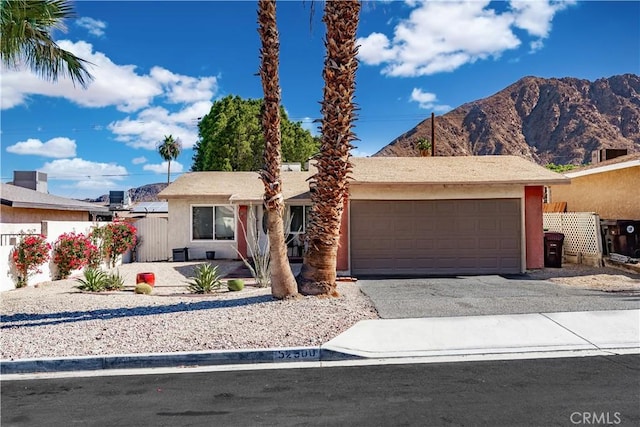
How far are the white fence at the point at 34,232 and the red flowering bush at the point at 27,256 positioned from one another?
0.50 feet

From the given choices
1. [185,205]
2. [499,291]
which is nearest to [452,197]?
[499,291]

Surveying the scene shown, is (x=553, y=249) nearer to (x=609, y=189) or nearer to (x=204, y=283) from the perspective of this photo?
(x=609, y=189)

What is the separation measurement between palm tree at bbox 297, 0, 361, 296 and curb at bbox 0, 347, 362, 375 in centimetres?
342

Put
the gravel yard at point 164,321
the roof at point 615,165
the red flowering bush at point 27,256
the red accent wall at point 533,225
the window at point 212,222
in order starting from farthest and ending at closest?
the window at point 212,222 → the roof at point 615,165 → the red accent wall at point 533,225 → the red flowering bush at point 27,256 → the gravel yard at point 164,321

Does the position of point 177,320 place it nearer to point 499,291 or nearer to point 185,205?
point 499,291

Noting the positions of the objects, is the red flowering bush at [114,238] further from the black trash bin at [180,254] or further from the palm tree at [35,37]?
the palm tree at [35,37]

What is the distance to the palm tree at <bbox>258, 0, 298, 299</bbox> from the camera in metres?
9.76

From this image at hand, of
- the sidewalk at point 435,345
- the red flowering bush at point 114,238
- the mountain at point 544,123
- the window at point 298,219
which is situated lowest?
the sidewalk at point 435,345

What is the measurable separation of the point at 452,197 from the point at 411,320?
277 inches

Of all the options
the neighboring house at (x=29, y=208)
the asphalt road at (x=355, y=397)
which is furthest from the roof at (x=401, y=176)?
the asphalt road at (x=355, y=397)

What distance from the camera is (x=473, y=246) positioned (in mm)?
14938

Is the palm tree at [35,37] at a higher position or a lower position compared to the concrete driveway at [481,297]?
higher

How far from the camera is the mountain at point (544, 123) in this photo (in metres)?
88.8

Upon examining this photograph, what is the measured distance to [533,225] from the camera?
15.0 meters
